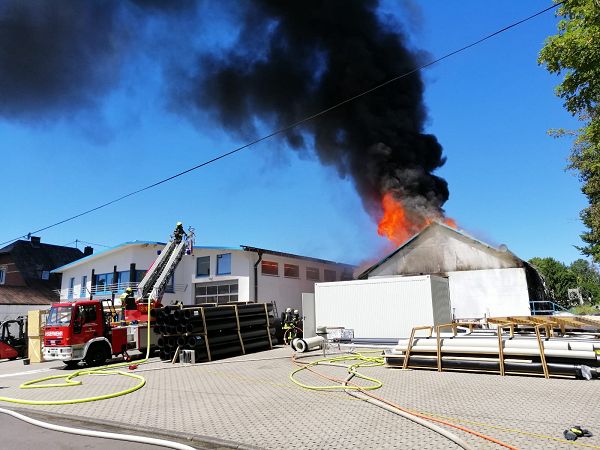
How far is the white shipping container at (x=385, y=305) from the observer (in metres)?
16.0

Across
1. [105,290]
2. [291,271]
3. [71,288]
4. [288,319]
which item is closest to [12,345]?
[105,290]

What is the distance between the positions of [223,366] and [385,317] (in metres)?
6.97

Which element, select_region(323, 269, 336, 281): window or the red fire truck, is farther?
select_region(323, 269, 336, 281): window

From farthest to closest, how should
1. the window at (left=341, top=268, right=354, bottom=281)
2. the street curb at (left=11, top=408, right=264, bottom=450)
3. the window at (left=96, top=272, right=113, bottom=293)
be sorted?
the window at (left=341, top=268, right=354, bottom=281) < the window at (left=96, top=272, right=113, bottom=293) < the street curb at (left=11, top=408, right=264, bottom=450)

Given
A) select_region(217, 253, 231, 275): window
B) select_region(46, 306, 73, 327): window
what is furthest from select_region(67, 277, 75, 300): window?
select_region(46, 306, 73, 327): window

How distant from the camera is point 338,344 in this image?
16641 mm

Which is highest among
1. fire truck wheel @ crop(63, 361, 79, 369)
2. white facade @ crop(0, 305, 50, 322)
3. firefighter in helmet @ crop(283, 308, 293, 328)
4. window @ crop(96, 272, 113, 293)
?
window @ crop(96, 272, 113, 293)

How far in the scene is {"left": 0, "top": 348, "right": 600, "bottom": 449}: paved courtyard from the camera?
5375 millimetres

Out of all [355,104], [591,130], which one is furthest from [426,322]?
[355,104]

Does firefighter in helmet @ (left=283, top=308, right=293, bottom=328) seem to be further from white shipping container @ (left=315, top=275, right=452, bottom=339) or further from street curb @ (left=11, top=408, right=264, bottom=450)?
street curb @ (left=11, top=408, right=264, bottom=450)

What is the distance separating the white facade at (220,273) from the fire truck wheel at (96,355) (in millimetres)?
10583

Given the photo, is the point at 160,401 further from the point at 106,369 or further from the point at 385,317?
the point at 385,317

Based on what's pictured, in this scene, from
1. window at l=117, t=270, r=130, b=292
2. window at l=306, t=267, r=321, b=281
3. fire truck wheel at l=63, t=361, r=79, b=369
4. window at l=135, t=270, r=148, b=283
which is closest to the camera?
fire truck wheel at l=63, t=361, r=79, b=369

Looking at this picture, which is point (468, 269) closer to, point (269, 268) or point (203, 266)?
point (269, 268)
